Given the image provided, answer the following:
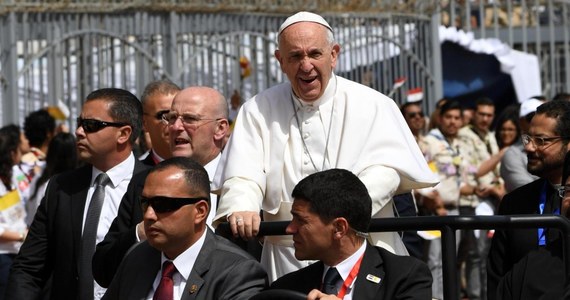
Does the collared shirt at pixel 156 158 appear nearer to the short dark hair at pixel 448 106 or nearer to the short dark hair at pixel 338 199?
the short dark hair at pixel 338 199

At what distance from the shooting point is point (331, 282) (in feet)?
16.7

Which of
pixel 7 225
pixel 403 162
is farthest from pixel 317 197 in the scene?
pixel 7 225

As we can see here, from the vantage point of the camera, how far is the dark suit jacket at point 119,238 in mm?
6094

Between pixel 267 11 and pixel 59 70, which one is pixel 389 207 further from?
pixel 267 11

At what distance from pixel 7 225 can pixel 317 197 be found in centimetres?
498

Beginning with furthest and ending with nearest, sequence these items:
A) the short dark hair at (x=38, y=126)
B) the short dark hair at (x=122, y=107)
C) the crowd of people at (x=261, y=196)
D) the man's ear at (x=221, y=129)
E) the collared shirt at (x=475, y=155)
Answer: the collared shirt at (x=475, y=155)
the short dark hair at (x=38, y=126)
the short dark hair at (x=122, y=107)
the man's ear at (x=221, y=129)
the crowd of people at (x=261, y=196)

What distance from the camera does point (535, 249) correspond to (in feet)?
20.4

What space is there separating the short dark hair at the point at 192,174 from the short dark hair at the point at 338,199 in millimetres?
490

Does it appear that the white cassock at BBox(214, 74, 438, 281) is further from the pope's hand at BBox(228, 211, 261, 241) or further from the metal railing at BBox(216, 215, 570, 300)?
the metal railing at BBox(216, 215, 570, 300)

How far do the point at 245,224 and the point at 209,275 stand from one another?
0.86 ft

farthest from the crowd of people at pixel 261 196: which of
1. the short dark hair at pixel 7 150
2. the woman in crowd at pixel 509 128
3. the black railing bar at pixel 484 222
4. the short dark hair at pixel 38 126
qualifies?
the woman in crowd at pixel 509 128

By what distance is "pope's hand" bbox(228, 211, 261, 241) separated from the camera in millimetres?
5391

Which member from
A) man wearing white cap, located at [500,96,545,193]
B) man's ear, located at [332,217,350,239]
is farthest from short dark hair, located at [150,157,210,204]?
man wearing white cap, located at [500,96,545,193]

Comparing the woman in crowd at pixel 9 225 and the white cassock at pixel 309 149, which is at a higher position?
the white cassock at pixel 309 149
